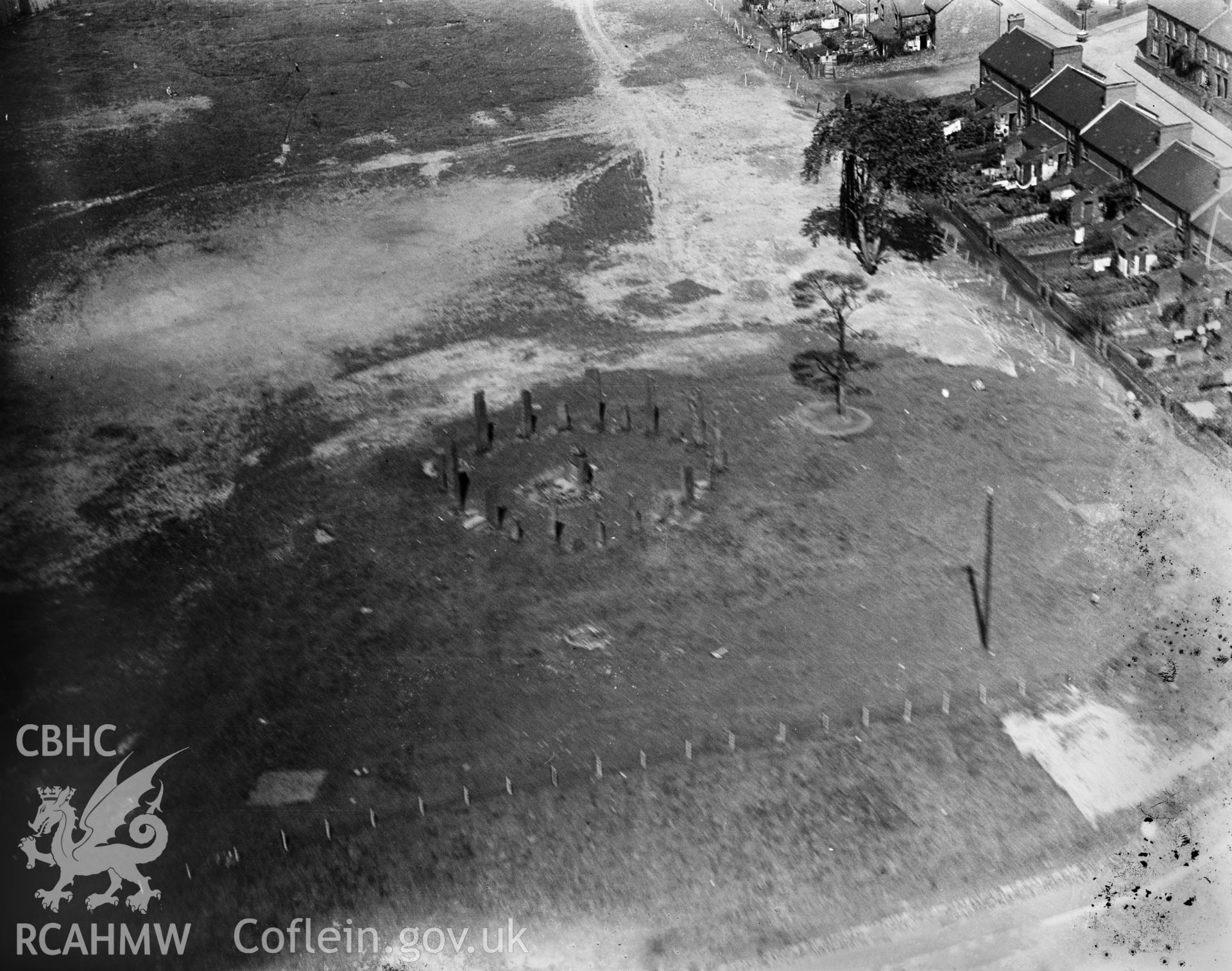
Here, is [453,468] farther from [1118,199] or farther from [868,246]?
[1118,199]

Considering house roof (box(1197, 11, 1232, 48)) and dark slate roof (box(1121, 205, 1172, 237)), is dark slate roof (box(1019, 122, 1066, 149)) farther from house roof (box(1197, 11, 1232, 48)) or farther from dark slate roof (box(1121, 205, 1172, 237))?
house roof (box(1197, 11, 1232, 48))

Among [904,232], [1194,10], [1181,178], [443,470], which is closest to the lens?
[443,470]

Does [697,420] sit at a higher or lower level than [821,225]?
higher

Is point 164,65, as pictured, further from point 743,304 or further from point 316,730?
point 316,730

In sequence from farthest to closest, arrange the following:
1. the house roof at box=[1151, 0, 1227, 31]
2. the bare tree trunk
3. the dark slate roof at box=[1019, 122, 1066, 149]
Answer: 1. the house roof at box=[1151, 0, 1227, 31]
2. the dark slate roof at box=[1019, 122, 1066, 149]
3. the bare tree trunk

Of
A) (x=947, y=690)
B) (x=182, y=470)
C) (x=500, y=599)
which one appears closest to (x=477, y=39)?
(x=182, y=470)

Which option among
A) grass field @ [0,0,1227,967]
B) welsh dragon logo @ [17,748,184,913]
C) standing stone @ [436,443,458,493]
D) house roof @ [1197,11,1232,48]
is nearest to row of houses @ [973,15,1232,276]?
house roof @ [1197,11,1232,48]

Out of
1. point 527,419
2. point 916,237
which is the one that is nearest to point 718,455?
point 527,419
